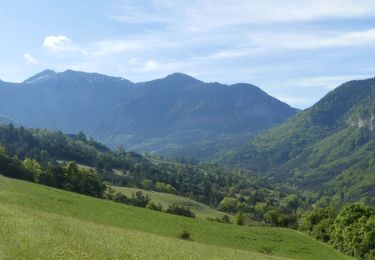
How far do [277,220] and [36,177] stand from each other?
69.2m

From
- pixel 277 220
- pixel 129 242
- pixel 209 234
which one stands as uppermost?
pixel 129 242

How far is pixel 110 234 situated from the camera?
45562 mm

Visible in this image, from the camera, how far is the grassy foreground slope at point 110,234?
33188mm

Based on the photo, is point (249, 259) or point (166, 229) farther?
point (166, 229)

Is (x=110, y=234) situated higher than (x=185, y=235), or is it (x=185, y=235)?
(x=110, y=234)

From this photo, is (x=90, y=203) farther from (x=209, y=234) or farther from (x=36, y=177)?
(x=36, y=177)

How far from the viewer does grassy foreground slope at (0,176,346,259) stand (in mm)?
33188

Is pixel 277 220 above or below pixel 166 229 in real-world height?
below

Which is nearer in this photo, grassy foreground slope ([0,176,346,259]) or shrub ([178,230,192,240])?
grassy foreground slope ([0,176,346,259])

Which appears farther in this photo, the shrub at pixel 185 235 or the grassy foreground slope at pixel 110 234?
the shrub at pixel 185 235

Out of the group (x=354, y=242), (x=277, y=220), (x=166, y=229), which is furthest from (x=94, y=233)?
(x=277, y=220)

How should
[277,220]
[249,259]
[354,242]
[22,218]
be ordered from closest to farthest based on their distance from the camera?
1. [22,218]
2. [249,259]
3. [354,242]
4. [277,220]

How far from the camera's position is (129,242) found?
42656 millimetres

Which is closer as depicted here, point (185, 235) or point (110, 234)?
point (110, 234)
